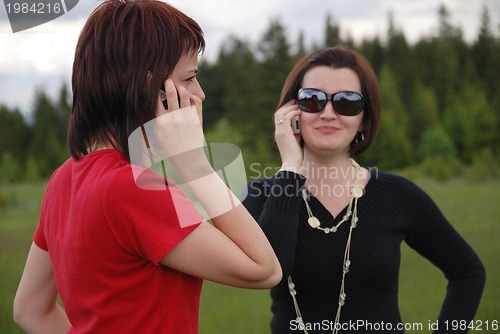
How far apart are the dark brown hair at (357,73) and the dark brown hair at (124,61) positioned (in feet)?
4.00

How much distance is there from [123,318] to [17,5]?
1.75 metres

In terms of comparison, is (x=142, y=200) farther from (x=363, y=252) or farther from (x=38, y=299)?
(x=363, y=252)

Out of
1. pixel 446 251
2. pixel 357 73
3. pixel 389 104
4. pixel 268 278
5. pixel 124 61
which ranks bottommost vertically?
pixel 389 104

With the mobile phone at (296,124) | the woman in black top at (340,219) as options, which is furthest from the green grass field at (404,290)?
the mobile phone at (296,124)

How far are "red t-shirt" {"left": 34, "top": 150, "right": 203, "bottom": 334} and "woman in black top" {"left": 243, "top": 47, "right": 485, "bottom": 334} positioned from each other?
0.84m

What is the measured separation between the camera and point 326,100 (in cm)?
274

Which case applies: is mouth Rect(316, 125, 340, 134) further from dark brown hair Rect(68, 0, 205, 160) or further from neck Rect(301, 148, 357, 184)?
dark brown hair Rect(68, 0, 205, 160)

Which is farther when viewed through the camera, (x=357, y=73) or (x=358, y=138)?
(x=358, y=138)

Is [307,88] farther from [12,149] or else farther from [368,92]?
[12,149]

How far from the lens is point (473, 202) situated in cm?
1767

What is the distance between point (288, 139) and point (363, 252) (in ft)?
1.91

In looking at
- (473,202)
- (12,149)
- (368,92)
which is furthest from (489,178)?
(368,92)

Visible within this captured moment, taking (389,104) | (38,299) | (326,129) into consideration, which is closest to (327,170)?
(326,129)

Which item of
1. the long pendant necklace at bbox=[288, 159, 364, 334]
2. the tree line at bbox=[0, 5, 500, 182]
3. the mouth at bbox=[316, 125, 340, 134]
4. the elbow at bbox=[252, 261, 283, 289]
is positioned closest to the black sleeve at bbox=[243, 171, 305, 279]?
the long pendant necklace at bbox=[288, 159, 364, 334]
